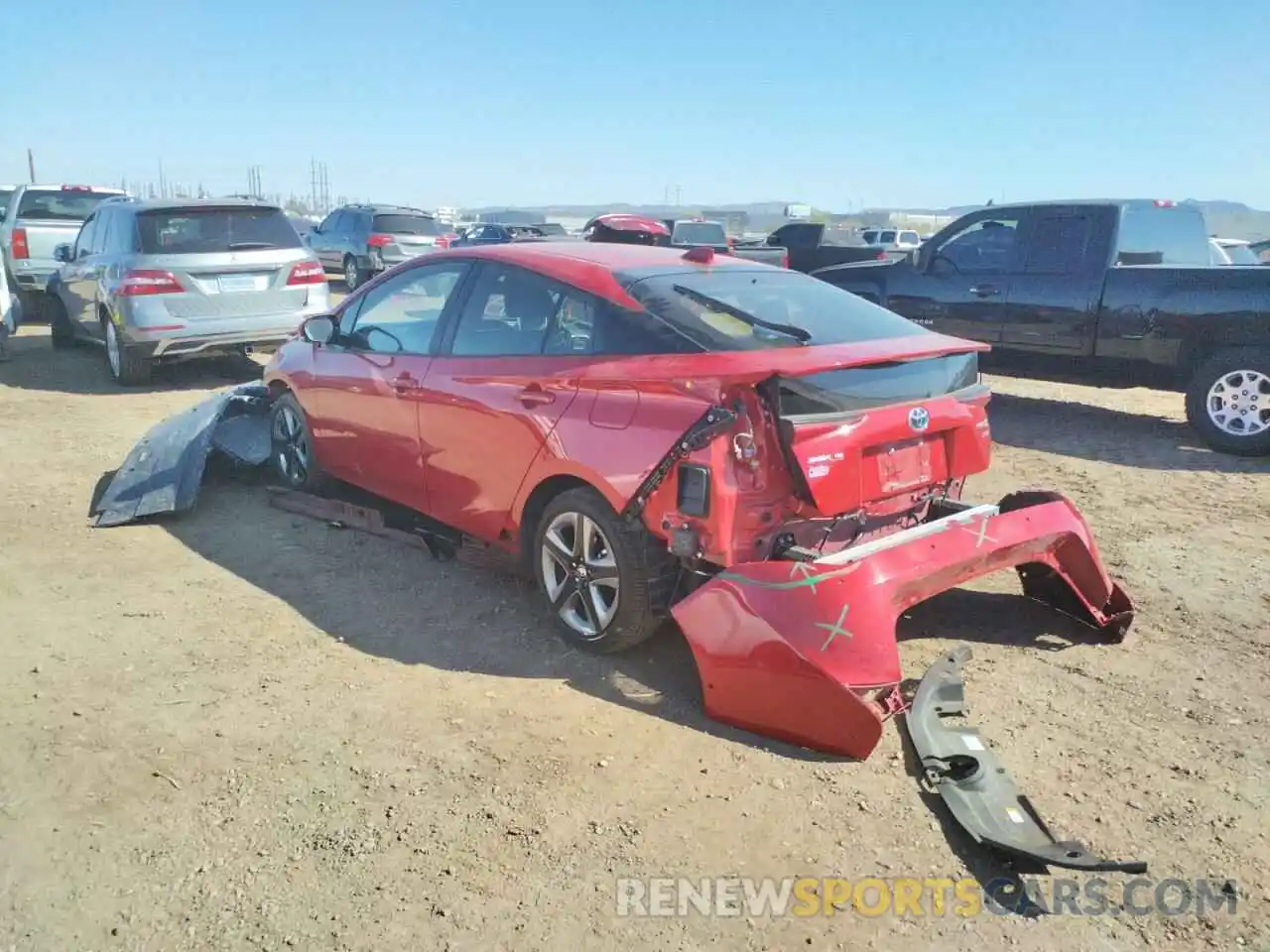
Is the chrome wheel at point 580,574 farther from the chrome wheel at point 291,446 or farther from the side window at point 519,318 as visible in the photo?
the chrome wheel at point 291,446

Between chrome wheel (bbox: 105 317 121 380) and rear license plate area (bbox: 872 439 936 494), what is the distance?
8594 millimetres

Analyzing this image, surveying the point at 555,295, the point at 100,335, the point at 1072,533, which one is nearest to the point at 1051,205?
the point at 1072,533

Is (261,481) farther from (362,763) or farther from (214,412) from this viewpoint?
(362,763)

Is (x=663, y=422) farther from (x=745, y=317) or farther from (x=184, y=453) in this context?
(x=184, y=453)

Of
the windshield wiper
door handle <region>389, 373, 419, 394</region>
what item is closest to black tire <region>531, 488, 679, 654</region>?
the windshield wiper

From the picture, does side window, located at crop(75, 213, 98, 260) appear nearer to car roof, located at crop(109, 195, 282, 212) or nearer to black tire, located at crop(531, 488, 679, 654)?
car roof, located at crop(109, 195, 282, 212)

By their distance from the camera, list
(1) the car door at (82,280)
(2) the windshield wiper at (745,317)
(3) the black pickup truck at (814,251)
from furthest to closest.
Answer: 1. (3) the black pickup truck at (814,251)
2. (1) the car door at (82,280)
3. (2) the windshield wiper at (745,317)

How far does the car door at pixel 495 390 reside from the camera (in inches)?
167

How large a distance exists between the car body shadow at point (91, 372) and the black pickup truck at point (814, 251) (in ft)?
25.9

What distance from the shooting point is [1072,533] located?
4.23 m

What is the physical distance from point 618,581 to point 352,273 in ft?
63.4

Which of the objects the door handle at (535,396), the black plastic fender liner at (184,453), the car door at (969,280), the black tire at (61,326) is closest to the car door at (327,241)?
the black tire at (61,326)

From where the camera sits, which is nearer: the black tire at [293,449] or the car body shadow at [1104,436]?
the black tire at [293,449]

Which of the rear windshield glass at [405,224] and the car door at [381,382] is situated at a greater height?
the rear windshield glass at [405,224]
